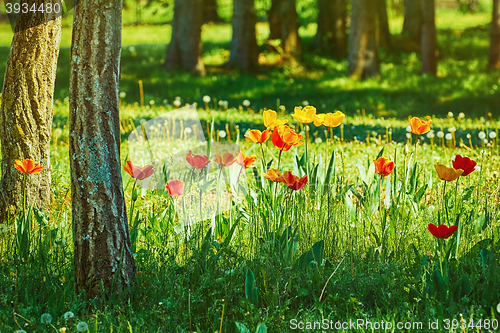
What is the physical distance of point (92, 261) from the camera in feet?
9.04

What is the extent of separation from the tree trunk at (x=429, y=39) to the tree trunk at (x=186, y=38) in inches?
230

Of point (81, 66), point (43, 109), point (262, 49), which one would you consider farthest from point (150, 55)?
point (81, 66)

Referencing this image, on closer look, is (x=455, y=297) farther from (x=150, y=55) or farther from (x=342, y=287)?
(x=150, y=55)

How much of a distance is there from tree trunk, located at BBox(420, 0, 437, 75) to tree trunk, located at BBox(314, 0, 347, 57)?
4.63 metres

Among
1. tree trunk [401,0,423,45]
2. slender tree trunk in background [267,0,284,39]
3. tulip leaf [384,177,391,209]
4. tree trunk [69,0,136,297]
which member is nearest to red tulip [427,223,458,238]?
tulip leaf [384,177,391,209]

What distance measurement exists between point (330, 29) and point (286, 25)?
9.68 ft

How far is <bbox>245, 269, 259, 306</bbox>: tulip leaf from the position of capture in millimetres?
2695

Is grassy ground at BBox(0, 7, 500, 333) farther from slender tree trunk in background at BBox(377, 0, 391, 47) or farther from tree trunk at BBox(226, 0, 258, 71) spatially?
slender tree trunk in background at BBox(377, 0, 391, 47)

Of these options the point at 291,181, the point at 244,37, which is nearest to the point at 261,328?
the point at 291,181

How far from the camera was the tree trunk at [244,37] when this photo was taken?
45.5 feet

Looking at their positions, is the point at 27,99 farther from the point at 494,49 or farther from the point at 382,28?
the point at 382,28

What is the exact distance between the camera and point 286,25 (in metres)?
15.9

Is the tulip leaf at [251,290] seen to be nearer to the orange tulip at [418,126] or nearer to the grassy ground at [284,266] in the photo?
the grassy ground at [284,266]

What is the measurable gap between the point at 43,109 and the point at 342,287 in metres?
2.55
